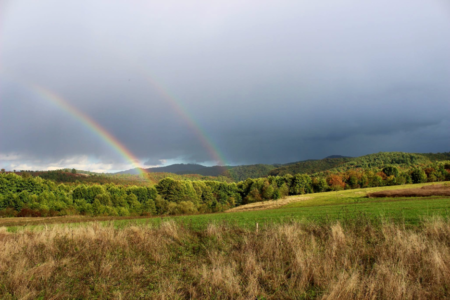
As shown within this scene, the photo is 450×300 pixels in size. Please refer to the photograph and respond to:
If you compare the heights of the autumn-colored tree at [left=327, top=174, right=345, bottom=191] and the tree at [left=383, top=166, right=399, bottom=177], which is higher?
the tree at [left=383, top=166, right=399, bottom=177]

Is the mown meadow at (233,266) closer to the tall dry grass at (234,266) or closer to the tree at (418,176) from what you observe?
the tall dry grass at (234,266)

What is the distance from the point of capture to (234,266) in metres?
7.84

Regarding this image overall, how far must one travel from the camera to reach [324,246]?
9.60m

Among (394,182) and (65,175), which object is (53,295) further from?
(65,175)

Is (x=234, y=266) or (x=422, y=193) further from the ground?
(x=234, y=266)

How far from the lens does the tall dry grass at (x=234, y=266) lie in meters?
6.45

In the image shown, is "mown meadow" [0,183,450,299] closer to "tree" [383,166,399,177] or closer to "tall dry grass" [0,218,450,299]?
"tall dry grass" [0,218,450,299]

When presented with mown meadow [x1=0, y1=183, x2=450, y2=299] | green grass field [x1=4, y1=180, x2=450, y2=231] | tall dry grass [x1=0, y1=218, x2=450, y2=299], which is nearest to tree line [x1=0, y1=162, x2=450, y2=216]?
green grass field [x1=4, y1=180, x2=450, y2=231]

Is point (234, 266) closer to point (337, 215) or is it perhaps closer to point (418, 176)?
point (337, 215)

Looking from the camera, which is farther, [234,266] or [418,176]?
[418,176]

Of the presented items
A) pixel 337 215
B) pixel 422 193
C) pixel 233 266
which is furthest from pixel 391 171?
pixel 233 266

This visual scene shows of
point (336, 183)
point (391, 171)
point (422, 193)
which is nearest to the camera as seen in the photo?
point (422, 193)

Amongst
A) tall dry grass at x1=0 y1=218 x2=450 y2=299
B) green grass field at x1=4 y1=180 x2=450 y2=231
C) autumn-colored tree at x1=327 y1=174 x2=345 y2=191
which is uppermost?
tall dry grass at x1=0 y1=218 x2=450 y2=299

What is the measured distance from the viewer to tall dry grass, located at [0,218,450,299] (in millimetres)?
6449
